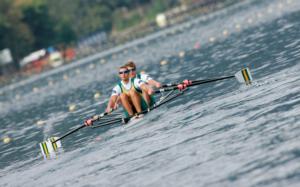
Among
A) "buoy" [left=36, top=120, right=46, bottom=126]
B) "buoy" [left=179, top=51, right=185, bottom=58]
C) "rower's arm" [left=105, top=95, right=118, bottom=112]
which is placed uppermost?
"buoy" [left=179, top=51, right=185, bottom=58]

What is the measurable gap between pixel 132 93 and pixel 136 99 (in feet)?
0.79

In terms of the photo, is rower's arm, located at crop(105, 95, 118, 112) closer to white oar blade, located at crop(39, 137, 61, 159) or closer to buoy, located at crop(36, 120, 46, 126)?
white oar blade, located at crop(39, 137, 61, 159)

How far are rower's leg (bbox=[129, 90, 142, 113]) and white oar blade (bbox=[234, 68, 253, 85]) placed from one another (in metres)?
3.20

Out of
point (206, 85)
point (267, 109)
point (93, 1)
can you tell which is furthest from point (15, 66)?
point (267, 109)

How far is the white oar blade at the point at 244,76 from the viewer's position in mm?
23572

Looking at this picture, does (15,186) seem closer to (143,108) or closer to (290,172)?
(143,108)

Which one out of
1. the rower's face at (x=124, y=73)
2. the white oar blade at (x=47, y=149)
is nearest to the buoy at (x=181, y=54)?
the rower's face at (x=124, y=73)

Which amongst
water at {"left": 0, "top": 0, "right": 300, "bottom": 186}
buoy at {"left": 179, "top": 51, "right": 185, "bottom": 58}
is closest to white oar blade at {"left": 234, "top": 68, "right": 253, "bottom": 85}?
water at {"left": 0, "top": 0, "right": 300, "bottom": 186}

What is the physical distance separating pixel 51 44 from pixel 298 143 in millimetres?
121899

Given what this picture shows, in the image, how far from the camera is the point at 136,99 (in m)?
23.1

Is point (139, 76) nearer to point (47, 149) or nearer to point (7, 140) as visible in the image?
point (47, 149)

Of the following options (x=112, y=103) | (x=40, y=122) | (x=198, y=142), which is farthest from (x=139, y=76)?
(x=40, y=122)

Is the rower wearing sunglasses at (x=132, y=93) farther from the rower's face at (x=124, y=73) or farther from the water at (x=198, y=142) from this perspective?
the water at (x=198, y=142)

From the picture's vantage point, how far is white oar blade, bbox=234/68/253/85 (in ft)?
77.3
